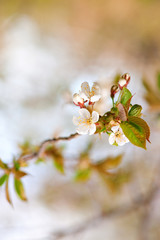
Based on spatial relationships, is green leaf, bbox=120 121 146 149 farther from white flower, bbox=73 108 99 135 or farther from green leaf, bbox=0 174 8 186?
green leaf, bbox=0 174 8 186

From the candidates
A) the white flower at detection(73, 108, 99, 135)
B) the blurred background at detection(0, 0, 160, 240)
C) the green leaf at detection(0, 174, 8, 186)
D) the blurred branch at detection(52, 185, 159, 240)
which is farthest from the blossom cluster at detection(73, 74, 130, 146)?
the blurred background at detection(0, 0, 160, 240)

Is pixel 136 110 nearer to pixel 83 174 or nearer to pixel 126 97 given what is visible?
pixel 126 97

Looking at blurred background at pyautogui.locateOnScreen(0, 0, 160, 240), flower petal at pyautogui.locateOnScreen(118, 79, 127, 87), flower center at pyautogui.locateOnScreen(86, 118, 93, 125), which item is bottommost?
flower center at pyautogui.locateOnScreen(86, 118, 93, 125)

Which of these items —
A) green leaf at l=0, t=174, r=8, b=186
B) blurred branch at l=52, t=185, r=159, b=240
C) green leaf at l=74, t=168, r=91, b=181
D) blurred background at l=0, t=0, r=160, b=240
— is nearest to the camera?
green leaf at l=0, t=174, r=8, b=186

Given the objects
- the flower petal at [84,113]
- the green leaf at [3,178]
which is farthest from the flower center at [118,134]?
the green leaf at [3,178]

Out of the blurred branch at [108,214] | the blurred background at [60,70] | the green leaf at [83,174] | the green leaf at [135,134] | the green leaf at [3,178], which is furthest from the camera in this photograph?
the blurred background at [60,70]

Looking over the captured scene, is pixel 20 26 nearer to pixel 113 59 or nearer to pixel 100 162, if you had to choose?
pixel 113 59

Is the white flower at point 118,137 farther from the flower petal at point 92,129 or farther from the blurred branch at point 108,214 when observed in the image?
the blurred branch at point 108,214

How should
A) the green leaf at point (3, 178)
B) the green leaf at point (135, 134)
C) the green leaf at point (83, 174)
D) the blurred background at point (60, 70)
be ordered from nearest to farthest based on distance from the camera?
the green leaf at point (135, 134) < the green leaf at point (3, 178) < the green leaf at point (83, 174) < the blurred background at point (60, 70)

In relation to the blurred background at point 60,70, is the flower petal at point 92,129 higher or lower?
lower
